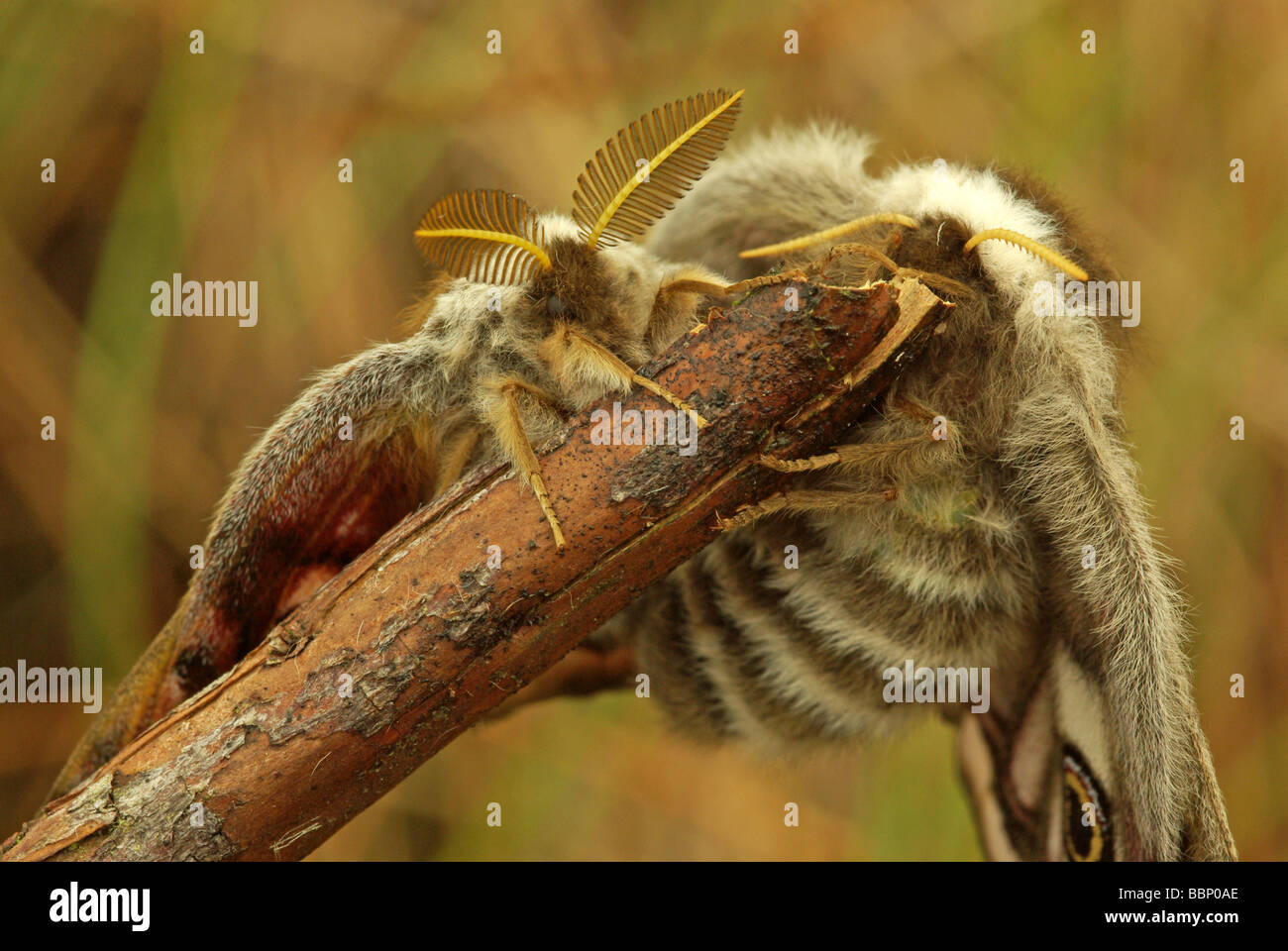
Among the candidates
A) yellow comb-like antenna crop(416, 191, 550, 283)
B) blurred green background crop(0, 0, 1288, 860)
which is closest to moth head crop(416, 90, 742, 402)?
yellow comb-like antenna crop(416, 191, 550, 283)

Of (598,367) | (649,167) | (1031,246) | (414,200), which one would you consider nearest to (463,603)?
(598,367)

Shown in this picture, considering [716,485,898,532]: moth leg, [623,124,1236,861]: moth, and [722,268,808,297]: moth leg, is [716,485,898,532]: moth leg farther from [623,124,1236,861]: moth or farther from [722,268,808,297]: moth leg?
[722,268,808,297]: moth leg

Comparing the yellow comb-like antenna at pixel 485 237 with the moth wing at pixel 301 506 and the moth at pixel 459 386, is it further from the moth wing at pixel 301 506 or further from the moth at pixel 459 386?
the moth wing at pixel 301 506

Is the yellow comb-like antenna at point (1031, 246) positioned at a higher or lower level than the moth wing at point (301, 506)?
higher

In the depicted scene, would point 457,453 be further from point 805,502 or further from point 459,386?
point 805,502

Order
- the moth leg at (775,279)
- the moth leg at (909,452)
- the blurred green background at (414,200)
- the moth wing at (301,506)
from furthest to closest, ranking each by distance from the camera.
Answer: the blurred green background at (414,200)
the moth wing at (301,506)
the moth leg at (909,452)
the moth leg at (775,279)

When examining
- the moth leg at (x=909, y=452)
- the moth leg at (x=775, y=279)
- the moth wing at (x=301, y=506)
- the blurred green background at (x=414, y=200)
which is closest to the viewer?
the moth leg at (x=775, y=279)

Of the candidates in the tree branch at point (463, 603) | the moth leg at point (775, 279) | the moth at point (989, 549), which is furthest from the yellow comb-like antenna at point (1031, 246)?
the moth leg at point (775, 279)
